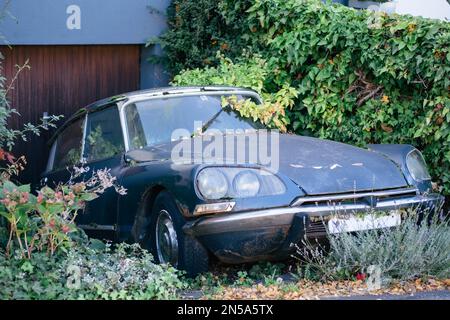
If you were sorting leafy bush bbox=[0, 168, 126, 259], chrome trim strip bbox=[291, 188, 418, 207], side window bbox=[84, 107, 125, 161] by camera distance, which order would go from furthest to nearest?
1. side window bbox=[84, 107, 125, 161]
2. chrome trim strip bbox=[291, 188, 418, 207]
3. leafy bush bbox=[0, 168, 126, 259]

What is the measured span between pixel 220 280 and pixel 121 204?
1.13m

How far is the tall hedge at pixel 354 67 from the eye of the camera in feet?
28.3

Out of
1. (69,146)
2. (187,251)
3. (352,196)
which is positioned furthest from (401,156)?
(69,146)

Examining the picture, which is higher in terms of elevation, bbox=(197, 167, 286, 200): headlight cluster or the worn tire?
bbox=(197, 167, 286, 200): headlight cluster

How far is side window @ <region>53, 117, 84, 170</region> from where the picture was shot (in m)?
8.64

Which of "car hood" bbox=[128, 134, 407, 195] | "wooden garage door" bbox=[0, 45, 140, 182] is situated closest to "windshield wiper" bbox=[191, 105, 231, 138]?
"car hood" bbox=[128, 134, 407, 195]

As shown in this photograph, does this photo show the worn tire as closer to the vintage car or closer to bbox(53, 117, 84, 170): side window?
the vintage car

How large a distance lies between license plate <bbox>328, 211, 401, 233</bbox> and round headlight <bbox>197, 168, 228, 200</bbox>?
0.82m

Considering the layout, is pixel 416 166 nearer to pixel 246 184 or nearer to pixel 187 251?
pixel 246 184

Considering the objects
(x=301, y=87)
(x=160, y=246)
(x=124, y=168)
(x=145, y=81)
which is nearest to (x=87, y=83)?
(x=145, y=81)

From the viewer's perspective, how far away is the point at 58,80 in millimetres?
10711

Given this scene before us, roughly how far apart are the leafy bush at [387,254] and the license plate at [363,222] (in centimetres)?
5

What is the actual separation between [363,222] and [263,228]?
0.79m

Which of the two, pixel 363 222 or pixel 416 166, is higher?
pixel 416 166
